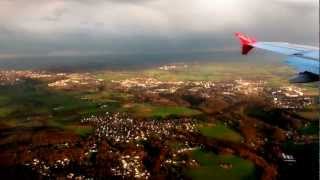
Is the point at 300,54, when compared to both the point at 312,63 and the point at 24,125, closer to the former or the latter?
the point at 312,63

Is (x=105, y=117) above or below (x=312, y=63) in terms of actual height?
below

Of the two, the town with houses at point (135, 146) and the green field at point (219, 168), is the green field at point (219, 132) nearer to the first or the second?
the town with houses at point (135, 146)

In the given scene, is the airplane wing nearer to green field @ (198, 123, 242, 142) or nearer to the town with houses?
the town with houses

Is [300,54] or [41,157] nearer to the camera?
[300,54]

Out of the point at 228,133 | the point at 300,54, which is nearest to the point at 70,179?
the point at 228,133

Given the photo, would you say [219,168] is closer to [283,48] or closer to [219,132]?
[219,132]

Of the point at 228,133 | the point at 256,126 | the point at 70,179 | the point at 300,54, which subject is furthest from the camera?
the point at 256,126

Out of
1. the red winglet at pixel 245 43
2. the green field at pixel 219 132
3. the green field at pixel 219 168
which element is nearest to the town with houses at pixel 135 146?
the green field at pixel 219 168
